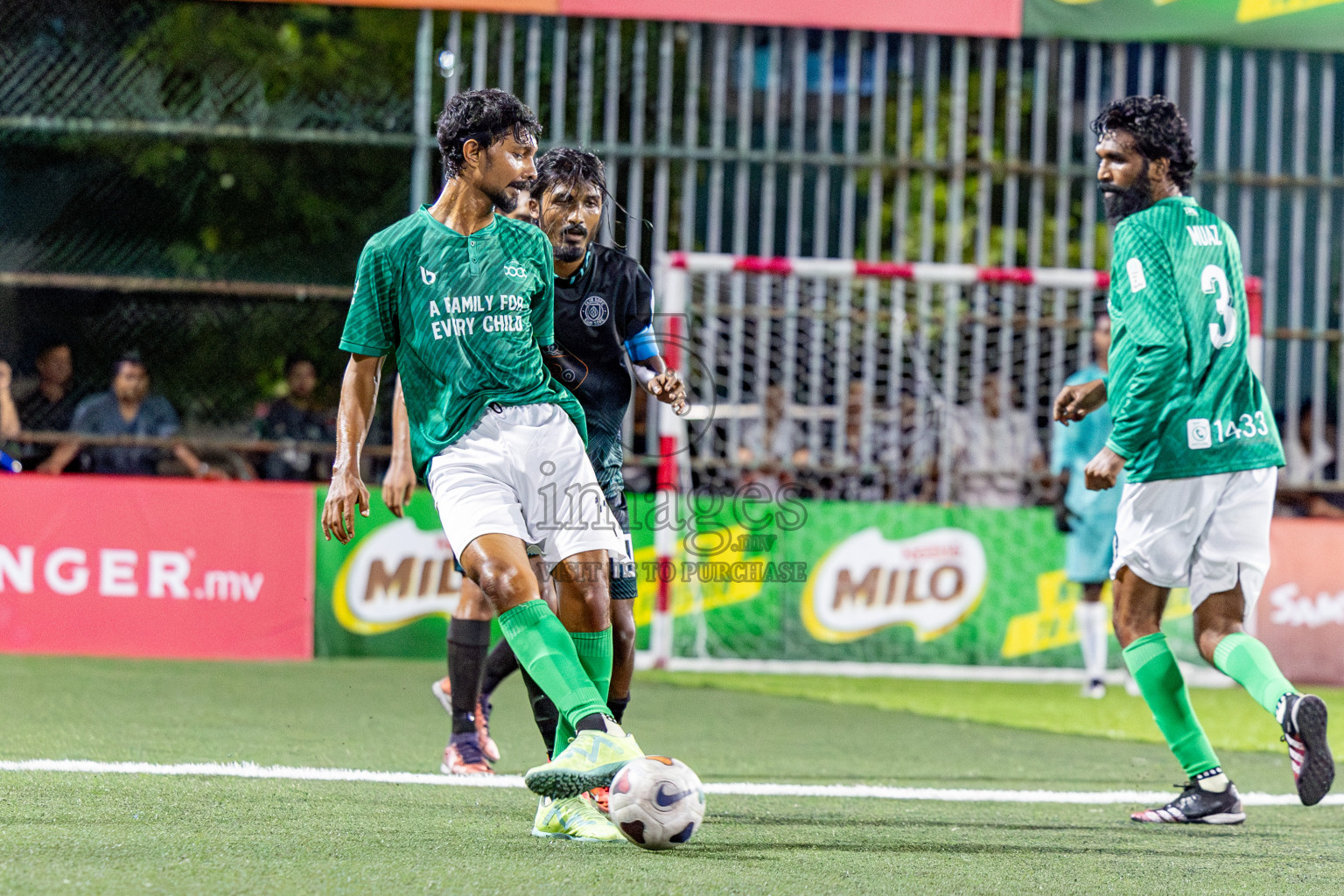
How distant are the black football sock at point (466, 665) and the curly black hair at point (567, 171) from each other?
67.6 inches

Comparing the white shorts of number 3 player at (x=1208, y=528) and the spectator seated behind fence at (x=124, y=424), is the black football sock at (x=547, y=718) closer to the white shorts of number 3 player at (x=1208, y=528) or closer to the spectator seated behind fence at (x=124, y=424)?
the white shorts of number 3 player at (x=1208, y=528)

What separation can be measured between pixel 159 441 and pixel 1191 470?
7.49 m

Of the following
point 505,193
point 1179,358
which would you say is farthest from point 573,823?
point 1179,358

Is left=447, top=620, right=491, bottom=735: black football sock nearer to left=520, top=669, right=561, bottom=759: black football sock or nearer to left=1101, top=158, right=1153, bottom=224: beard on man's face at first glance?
left=520, top=669, right=561, bottom=759: black football sock

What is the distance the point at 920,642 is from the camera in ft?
35.7

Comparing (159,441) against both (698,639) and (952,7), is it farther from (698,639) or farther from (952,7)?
(952,7)

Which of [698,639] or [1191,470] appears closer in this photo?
[1191,470]

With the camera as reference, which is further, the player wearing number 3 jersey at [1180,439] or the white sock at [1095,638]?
the white sock at [1095,638]

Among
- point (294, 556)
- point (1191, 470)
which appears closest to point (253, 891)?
point (1191, 470)

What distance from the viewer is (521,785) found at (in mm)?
5406

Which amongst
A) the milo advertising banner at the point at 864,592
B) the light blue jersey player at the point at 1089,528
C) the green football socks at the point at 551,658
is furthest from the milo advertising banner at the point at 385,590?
the green football socks at the point at 551,658

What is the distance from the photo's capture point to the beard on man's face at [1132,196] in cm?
521

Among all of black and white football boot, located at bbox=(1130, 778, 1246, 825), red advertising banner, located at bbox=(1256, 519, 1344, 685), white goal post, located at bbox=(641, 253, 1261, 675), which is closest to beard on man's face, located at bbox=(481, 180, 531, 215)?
black and white football boot, located at bbox=(1130, 778, 1246, 825)

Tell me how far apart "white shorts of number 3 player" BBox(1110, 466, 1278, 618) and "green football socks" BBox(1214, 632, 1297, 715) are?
16 centimetres
